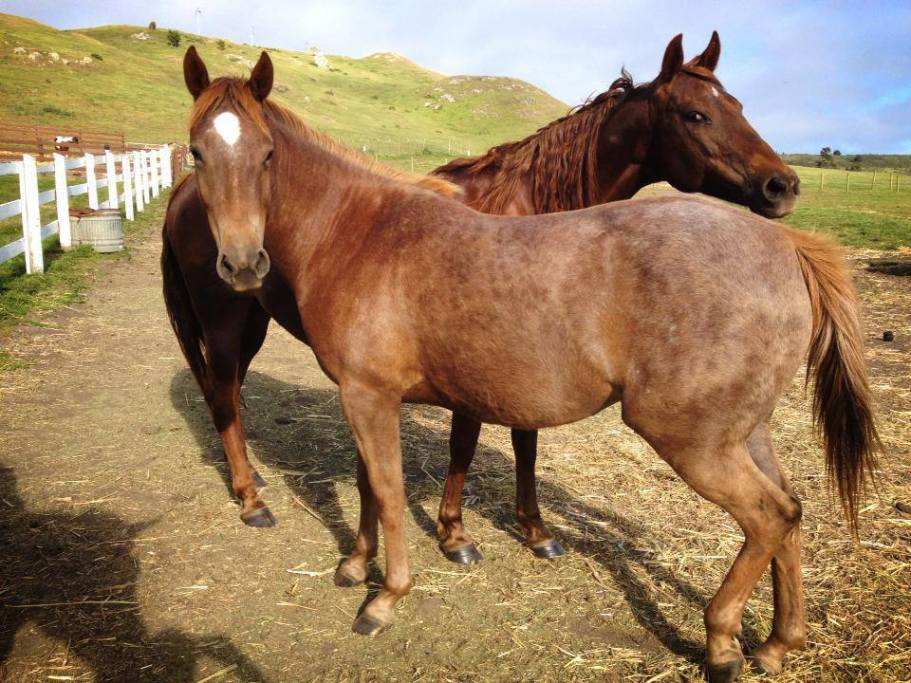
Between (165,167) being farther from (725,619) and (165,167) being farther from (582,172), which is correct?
(725,619)

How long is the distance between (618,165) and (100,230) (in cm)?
1070

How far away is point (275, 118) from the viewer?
3098 millimetres

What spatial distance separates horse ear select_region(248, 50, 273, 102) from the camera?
2893mm

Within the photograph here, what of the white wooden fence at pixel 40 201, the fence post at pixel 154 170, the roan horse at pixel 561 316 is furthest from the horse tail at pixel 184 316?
the fence post at pixel 154 170

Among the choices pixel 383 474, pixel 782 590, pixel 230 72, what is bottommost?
pixel 782 590

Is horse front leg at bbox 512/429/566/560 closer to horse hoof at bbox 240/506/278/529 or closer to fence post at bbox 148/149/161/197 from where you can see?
horse hoof at bbox 240/506/278/529

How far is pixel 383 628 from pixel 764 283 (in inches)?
91.4

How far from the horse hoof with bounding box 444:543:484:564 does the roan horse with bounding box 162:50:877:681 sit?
0.55 metres

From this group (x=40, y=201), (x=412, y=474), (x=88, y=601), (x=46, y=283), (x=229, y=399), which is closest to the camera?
(x=88, y=601)

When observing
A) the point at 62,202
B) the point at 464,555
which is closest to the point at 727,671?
the point at 464,555

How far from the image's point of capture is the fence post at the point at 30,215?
8883mm

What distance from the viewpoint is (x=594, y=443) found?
5.05m

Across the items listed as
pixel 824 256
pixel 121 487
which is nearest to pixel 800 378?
pixel 824 256

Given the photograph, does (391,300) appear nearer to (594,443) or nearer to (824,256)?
(824,256)
